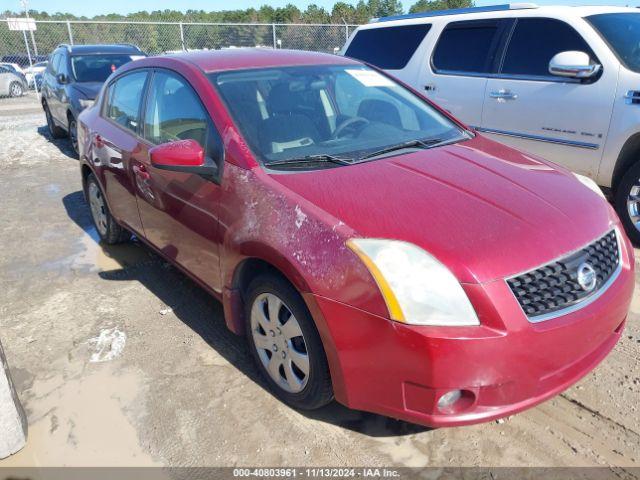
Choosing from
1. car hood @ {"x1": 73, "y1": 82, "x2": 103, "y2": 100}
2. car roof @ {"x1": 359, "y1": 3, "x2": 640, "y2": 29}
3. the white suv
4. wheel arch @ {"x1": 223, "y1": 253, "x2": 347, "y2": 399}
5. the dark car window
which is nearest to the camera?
wheel arch @ {"x1": 223, "y1": 253, "x2": 347, "y2": 399}

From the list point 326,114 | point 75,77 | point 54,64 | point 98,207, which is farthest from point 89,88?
point 326,114

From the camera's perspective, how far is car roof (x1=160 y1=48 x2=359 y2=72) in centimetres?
308

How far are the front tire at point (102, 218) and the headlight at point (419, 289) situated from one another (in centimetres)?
315

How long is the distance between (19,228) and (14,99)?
15357 millimetres

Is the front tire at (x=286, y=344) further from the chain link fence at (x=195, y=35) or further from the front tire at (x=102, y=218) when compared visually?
the chain link fence at (x=195, y=35)

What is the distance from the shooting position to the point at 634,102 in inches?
161

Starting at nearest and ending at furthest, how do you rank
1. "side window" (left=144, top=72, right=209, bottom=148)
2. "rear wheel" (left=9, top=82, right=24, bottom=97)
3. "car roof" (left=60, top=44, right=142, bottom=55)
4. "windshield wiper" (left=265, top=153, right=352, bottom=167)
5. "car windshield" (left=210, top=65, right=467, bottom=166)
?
"windshield wiper" (left=265, top=153, right=352, bottom=167) < "car windshield" (left=210, top=65, right=467, bottom=166) < "side window" (left=144, top=72, right=209, bottom=148) < "car roof" (left=60, top=44, right=142, bottom=55) < "rear wheel" (left=9, top=82, right=24, bottom=97)

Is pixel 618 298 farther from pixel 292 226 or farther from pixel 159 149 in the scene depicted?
pixel 159 149

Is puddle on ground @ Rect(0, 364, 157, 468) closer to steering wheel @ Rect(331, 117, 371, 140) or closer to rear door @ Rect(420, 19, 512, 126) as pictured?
steering wheel @ Rect(331, 117, 371, 140)

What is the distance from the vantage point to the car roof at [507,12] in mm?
4625

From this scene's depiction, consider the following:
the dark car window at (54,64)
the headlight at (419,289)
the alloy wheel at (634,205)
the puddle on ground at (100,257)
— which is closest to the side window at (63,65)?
the dark car window at (54,64)

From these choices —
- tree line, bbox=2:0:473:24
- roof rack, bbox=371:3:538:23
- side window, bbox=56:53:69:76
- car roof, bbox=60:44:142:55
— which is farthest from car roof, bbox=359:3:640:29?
tree line, bbox=2:0:473:24

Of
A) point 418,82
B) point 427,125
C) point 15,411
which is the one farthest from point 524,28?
point 15,411

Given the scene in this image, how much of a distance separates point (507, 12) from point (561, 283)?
3.99 metres
